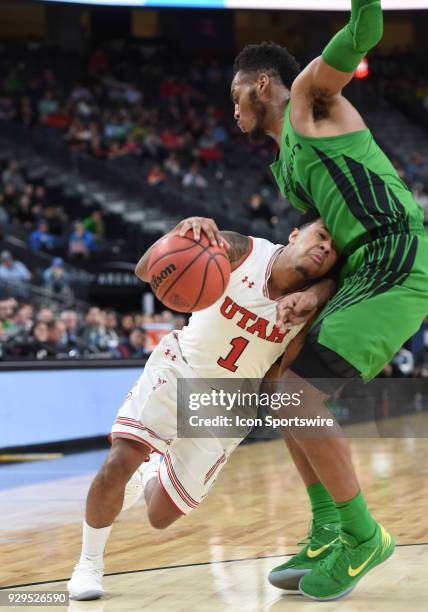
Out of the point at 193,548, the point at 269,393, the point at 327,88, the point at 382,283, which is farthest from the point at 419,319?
the point at 193,548

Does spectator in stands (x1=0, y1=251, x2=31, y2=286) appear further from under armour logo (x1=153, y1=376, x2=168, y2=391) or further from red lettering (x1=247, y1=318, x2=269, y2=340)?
red lettering (x1=247, y1=318, x2=269, y2=340)

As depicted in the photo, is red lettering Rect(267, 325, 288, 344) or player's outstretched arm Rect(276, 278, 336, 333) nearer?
player's outstretched arm Rect(276, 278, 336, 333)

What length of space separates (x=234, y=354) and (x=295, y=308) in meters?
0.36

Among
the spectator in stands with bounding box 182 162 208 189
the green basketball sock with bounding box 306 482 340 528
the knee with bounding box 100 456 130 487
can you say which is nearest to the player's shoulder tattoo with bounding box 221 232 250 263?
the knee with bounding box 100 456 130 487

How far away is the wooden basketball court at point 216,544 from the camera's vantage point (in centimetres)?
386

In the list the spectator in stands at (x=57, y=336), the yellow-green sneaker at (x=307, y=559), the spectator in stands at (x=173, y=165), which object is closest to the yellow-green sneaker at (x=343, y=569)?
the yellow-green sneaker at (x=307, y=559)

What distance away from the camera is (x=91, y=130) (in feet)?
60.0

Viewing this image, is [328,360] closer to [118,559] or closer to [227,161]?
[118,559]

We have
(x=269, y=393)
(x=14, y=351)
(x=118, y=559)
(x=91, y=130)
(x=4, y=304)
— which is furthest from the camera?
(x=91, y=130)

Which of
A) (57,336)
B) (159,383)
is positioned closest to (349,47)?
(159,383)

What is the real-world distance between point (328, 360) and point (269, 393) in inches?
15.2

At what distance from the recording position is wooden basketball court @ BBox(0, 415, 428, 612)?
3863 millimetres

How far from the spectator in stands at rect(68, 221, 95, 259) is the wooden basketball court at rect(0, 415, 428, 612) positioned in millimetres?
6916

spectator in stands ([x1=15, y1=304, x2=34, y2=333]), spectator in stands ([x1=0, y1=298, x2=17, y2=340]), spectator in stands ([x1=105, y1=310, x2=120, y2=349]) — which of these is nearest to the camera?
spectator in stands ([x1=0, y1=298, x2=17, y2=340])
